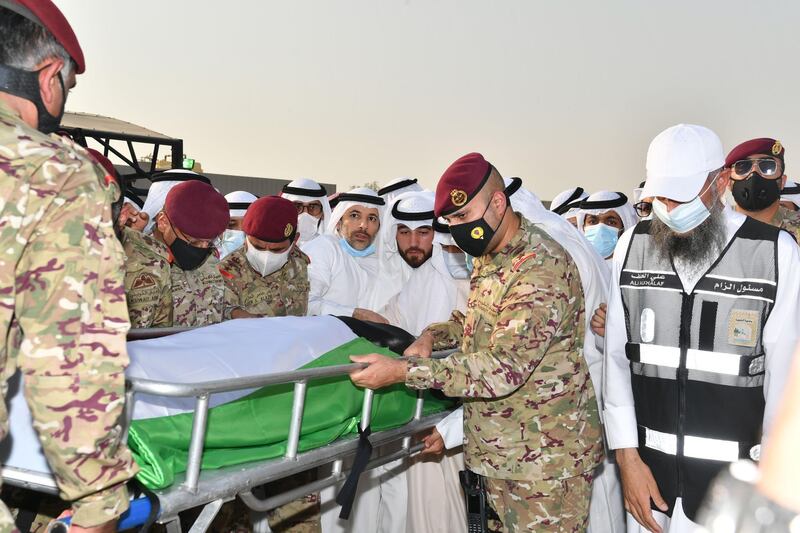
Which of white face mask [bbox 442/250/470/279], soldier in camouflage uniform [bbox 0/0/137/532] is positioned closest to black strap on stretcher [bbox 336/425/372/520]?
soldier in camouflage uniform [bbox 0/0/137/532]

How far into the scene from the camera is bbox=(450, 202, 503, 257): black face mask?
9.66 feet

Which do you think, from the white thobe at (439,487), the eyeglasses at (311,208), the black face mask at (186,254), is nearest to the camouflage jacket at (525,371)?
the white thobe at (439,487)

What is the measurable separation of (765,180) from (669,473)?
3.07 m

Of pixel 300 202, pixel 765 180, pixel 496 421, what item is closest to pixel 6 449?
pixel 496 421

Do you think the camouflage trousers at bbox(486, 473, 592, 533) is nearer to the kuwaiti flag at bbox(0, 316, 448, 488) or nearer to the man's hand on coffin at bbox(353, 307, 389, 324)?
the kuwaiti flag at bbox(0, 316, 448, 488)

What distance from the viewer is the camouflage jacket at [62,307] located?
4.85ft

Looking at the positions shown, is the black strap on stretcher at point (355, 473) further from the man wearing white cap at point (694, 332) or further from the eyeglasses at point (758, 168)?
the eyeglasses at point (758, 168)

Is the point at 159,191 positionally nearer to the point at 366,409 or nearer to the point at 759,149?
the point at 366,409

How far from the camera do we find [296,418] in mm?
2533

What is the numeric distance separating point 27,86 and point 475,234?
180 centimetres

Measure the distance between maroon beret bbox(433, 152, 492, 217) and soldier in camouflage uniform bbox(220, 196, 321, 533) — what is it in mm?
2096

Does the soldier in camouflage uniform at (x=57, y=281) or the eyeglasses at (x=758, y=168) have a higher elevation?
the eyeglasses at (x=758, y=168)

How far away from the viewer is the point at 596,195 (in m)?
6.35

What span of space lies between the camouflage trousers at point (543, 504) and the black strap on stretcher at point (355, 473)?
0.55 meters
